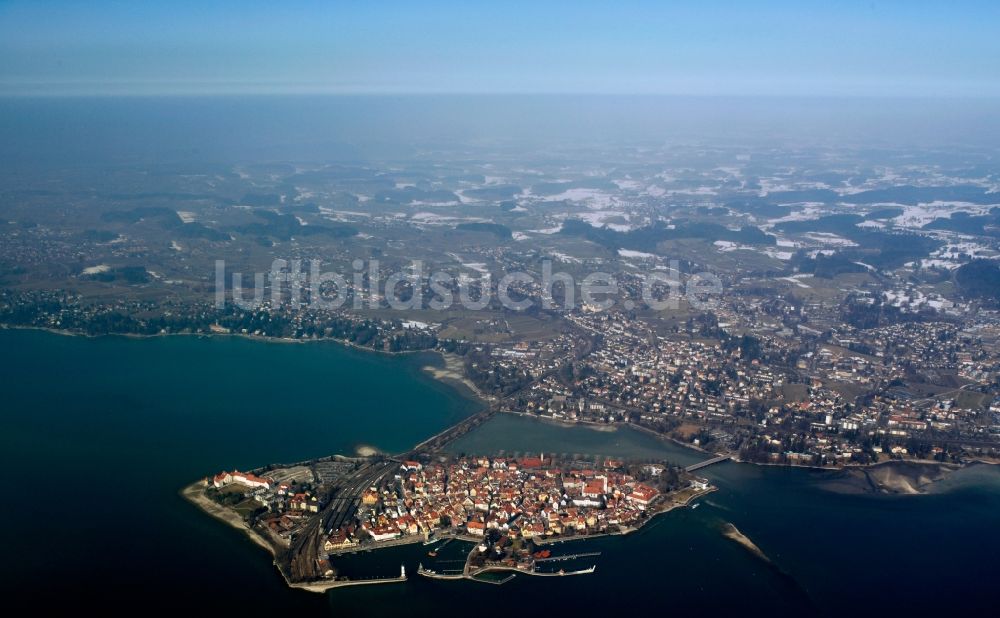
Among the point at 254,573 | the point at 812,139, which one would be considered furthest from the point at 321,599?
the point at 812,139

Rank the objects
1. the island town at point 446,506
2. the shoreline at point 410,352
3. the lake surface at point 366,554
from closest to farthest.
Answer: the lake surface at point 366,554
the island town at point 446,506
the shoreline at point 410,352

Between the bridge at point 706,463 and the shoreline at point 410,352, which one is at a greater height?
the shoreline at point 410,352

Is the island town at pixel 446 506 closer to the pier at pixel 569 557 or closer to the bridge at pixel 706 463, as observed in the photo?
the pier at pixel 569 557

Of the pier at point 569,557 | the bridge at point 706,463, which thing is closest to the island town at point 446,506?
the pier at point 569,557

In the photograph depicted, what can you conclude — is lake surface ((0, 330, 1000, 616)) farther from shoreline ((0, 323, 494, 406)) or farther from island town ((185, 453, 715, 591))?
shoreline ((0, 323, 494, 406))

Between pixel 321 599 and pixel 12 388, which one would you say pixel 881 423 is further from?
pixel 12 388

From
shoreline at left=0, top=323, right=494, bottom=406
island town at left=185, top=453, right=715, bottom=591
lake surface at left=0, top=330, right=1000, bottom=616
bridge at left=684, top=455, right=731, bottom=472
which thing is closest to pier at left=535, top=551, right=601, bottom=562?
island town at left=185, top=453, right=715, bottom=591

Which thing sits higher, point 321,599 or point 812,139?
point 812,139

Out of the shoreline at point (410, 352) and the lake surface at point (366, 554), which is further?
the shoreline at point (410, 352)
